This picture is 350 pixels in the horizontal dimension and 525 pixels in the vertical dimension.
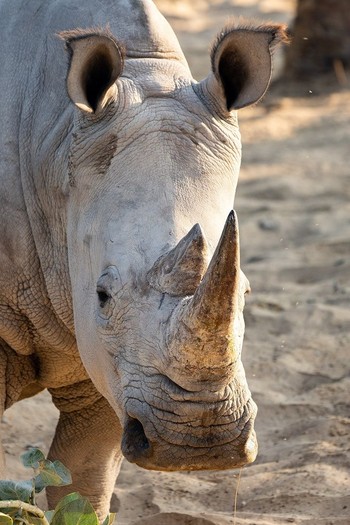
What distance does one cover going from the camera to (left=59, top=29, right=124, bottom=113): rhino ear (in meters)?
3.95

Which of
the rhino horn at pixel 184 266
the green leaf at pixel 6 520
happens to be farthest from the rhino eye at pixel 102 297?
the green leaf at pixel 6 520

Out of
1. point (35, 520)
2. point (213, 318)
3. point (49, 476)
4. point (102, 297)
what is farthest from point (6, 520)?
point (213, 318)

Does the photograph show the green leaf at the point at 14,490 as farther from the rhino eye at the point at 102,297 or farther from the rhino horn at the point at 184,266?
the rhino horn at the point at 184,266

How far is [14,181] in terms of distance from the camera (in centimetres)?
435

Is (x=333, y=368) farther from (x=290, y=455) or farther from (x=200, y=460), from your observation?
(x=200, y=460)

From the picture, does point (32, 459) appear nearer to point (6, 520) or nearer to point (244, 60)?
point (6, 520)

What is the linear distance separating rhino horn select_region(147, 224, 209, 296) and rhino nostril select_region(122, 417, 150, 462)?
39 cm

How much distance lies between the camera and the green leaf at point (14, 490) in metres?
3.72

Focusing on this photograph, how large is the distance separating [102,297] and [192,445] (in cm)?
60

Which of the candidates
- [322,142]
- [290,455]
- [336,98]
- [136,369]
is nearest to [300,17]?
[336,98]

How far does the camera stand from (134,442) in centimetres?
354

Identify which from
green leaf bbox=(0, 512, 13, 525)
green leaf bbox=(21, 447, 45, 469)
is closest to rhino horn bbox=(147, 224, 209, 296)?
green leaf bbox=(21, 447, 45, 469)

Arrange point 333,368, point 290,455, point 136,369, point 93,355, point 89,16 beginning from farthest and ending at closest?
point 333,368 < point 290,455 < point 89,16 < point 93,355 < point 136,369

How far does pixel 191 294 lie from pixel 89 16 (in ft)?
4.55
